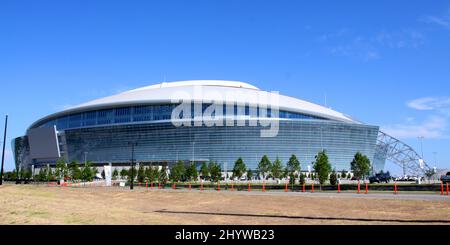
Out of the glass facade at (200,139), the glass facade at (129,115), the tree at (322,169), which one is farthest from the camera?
the glass facade at (129,115)

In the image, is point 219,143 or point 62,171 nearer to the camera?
point 62,171

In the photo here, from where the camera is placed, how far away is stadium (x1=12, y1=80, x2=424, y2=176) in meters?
129

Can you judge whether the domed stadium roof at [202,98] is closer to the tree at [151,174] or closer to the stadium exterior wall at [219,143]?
the stadium exterior wall at [219,143]

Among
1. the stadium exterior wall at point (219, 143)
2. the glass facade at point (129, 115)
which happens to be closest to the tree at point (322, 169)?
the stadium exterior wall at point (219, 143)

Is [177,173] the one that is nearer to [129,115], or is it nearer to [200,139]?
[200,139]

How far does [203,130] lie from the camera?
130 m

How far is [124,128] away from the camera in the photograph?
13650 cm

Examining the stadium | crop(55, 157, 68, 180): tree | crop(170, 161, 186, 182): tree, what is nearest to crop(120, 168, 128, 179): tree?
the stadium

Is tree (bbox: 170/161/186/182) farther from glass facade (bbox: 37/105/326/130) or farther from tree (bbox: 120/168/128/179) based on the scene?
glass facade (bbox: 37/105/326/130)

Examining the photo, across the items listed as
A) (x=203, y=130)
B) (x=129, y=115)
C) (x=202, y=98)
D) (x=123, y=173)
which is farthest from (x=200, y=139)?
(x=129, y=115)

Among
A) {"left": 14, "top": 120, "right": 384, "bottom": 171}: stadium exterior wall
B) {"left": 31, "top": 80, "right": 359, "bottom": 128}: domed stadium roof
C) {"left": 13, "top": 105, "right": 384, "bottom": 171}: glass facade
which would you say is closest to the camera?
{"left": 14, "top": 120, "right": 384, "bottom": 171}: stadium exterior wall

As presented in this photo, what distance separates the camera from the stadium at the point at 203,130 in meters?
129

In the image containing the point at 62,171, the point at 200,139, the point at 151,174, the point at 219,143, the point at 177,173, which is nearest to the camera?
the point at 151,174
